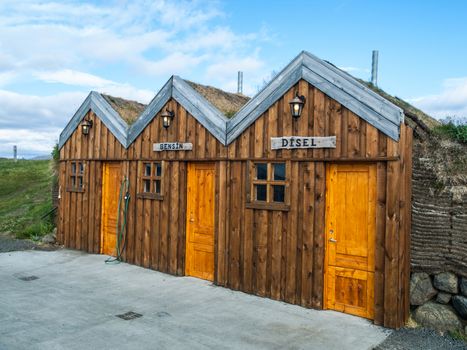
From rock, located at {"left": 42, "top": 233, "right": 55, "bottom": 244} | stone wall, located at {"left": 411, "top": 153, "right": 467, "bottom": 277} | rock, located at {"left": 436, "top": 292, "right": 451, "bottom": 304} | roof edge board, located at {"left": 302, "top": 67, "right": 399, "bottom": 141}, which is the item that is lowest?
rock, located at {"left": 42, "top": 233, "right": 55, "bottom": 244}

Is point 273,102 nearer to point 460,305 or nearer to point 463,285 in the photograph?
point 463,285

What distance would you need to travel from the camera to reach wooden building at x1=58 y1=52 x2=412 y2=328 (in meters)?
6.14

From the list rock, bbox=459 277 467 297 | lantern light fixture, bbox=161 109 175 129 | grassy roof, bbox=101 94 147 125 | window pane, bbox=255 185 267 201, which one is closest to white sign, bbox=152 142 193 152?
lantern light fixture, bbox=161 109 175 129

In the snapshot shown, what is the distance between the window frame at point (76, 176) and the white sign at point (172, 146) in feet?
9.58

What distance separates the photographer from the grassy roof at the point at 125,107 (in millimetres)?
11133

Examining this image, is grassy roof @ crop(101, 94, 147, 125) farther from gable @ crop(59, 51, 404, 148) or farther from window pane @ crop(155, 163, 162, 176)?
window pane @ crop(155, 163, 162, 176)

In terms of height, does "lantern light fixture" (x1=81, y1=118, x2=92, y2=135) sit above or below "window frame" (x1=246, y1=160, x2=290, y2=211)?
above

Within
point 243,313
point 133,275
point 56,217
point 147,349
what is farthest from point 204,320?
point 56,217

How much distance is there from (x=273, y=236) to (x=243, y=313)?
138 centimetres

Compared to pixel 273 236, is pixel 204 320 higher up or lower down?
lower down

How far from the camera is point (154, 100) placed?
9438 mm

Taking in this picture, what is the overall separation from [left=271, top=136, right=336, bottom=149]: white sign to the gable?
0.57 metres

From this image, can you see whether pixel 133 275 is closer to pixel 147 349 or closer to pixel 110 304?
pixel 110 304

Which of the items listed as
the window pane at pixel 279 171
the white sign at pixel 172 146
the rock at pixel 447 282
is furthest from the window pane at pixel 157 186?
the rock at pixel 447 282
